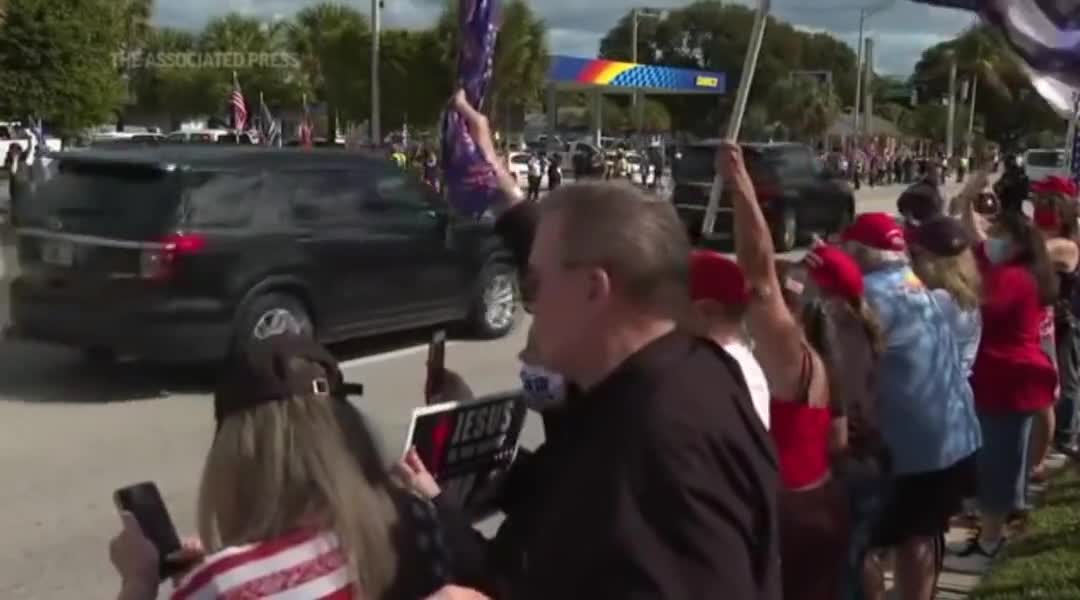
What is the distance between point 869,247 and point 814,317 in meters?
0.77

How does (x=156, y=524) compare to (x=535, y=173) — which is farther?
(x=535, y=173)

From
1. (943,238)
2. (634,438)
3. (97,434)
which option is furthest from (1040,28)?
(97,434)

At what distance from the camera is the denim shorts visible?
21.2ft

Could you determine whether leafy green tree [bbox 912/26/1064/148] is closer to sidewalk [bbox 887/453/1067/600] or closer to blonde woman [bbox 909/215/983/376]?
sidewalk [bbox 887/453/1067/600]

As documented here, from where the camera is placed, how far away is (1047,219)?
25.3 ft

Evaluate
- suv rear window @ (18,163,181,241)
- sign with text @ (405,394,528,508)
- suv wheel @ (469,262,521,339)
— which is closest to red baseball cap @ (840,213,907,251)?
sign with text @ (405,394,528,508)

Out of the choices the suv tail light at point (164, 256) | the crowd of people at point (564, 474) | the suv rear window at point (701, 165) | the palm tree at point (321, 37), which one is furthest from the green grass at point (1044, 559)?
the palm tree at point (321, 37)

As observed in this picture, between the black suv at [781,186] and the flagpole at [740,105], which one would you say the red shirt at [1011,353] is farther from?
the black suv at [781,186]

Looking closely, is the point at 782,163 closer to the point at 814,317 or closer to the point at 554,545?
the point at 814,317

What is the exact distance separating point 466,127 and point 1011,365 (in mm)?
2962

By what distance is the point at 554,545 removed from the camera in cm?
208

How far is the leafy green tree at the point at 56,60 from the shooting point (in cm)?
2925

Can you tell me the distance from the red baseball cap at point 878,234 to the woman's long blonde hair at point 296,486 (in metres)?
2.95

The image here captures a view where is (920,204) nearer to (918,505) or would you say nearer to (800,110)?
(918,505)
